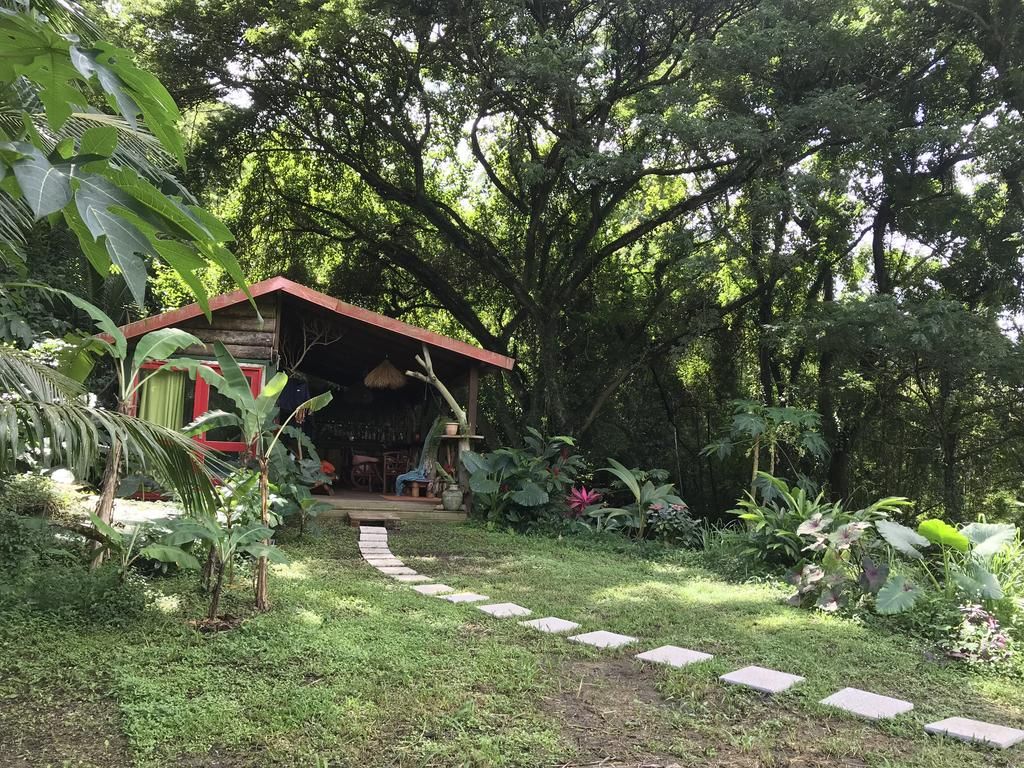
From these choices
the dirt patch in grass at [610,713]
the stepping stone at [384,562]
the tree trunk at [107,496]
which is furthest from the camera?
the stepping stone at [384,562]

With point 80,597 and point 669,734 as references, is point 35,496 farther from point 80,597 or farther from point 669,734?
point 669,734

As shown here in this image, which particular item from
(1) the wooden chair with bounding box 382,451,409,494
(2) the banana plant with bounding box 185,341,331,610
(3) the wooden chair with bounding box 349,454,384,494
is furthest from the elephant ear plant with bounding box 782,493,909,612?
(3) the wooden chair with bounding box 349,454,384,494

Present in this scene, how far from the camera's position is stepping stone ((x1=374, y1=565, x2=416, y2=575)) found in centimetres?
648

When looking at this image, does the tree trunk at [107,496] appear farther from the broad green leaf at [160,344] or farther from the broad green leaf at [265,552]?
the broad green leaf at [265,552]

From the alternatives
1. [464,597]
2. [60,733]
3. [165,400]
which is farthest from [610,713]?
[165,400]

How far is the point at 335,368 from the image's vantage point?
14539 mm

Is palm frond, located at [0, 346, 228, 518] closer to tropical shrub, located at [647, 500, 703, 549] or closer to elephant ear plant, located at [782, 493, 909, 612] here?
elephant ear plant, located at [782, 493, 909, 612]

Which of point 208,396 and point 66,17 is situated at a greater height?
point 66,17

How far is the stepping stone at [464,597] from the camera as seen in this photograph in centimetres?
535

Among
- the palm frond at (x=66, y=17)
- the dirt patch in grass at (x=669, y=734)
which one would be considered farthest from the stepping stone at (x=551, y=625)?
the palm frond at (x=66, y=17)

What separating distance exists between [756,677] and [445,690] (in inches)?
63.3

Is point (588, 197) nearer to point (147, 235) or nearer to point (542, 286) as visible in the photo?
point (542, 286)

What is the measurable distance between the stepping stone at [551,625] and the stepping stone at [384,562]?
2.41 metres

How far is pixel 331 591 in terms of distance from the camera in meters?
5.39
